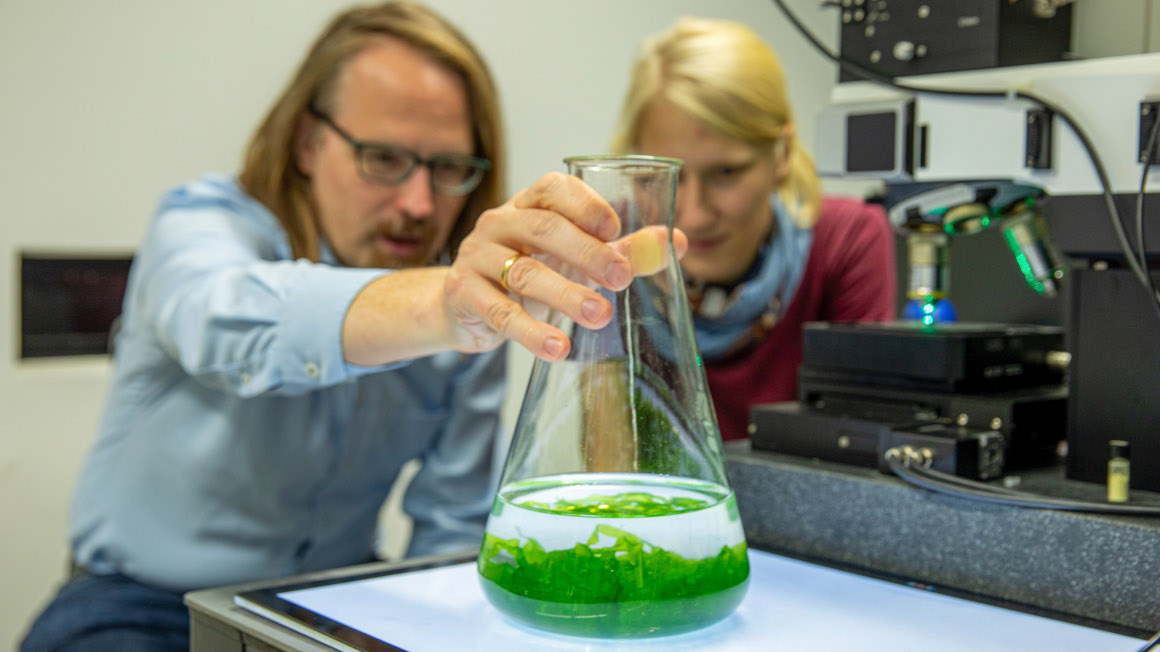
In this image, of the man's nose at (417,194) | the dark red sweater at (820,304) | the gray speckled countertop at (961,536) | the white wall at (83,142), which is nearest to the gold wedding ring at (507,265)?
the gray speckled countertop at (961,536)

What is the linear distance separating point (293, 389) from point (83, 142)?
3.72ft

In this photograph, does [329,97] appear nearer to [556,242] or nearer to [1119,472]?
[556,242]

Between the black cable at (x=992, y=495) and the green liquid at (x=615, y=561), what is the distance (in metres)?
0.17

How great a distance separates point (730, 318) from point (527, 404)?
102 cm

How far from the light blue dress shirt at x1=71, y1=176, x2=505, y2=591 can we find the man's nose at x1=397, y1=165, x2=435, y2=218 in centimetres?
15

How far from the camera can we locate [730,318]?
162 cm

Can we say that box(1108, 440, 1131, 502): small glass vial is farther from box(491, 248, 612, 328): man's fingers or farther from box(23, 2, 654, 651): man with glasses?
box(23, 2, 654, 651): man with glasses

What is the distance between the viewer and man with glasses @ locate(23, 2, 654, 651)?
1.12 meters

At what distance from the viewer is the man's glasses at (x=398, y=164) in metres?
1.30

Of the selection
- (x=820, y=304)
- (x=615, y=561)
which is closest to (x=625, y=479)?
(x=615, y=561)

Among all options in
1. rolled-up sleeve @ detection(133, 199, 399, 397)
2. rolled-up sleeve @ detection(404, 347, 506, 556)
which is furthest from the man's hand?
rolled-up sleeve @ detection(404, 347, 506, 556)

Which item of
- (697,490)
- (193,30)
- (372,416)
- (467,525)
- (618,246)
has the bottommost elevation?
(467,525)

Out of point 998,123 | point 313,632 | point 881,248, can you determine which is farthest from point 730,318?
point 313,632

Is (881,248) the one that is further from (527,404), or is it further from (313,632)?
(313,632)
